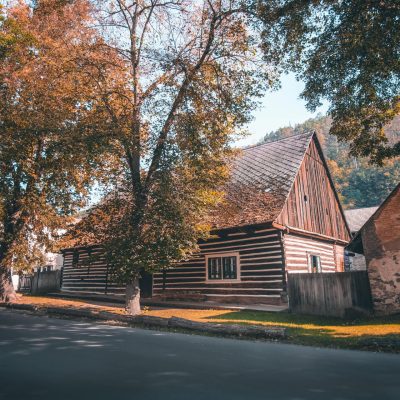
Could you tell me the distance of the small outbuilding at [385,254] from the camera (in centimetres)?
1101

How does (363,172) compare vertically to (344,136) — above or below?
above

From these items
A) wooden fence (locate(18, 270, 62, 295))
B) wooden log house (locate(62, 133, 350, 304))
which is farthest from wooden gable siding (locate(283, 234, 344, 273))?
wooden fence (locate(18, 270, 62, 295))

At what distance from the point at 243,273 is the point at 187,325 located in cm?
715

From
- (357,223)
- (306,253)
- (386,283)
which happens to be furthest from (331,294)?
(357,223)

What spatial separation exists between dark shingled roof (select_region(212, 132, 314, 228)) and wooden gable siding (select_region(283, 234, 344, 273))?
1.90 m

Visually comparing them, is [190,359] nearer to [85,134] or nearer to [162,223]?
[162,223]

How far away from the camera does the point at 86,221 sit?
41.9 ft

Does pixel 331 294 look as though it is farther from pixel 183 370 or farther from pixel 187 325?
pixel 183 370

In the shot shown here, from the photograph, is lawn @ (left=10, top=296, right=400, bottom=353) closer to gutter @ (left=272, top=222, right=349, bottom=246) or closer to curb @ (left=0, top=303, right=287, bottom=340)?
curb @ (left=0, top=303, right=287, bottom=340)

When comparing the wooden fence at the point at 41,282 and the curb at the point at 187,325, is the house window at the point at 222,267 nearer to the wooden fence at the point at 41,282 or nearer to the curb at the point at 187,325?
the curb at the point at 187,325

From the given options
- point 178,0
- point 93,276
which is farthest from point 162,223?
point 93,276

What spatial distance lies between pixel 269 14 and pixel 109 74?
709 cm

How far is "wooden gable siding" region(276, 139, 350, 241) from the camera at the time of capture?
16484 millimetres

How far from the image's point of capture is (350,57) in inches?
366
